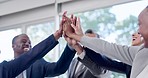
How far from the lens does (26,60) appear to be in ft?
7.11

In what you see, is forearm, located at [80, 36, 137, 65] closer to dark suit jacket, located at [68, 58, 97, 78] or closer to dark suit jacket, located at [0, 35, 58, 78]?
dark suit jacket, located at [0, 35, 58, 78]

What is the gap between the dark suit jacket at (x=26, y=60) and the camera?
2156mm

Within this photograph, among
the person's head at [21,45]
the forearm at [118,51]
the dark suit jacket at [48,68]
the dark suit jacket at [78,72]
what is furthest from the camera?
the person's head at [21,45]

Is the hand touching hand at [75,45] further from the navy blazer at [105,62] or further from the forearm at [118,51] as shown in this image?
the forearm at [118,51]

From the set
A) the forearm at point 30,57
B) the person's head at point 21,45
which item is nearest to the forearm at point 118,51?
the forearm at point 30,57

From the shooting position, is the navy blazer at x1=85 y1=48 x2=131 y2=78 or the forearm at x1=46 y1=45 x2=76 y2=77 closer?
the navy blazer at x1=85 y1=48 x2=131 y2=78

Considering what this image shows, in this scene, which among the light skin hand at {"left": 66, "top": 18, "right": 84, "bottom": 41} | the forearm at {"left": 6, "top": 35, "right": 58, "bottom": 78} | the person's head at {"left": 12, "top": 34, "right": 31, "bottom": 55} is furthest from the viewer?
the person's head at {"left": 12, "top": 34, "right": 31, "bottom": 55}

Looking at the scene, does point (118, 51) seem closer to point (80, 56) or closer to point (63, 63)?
point (80, 56)

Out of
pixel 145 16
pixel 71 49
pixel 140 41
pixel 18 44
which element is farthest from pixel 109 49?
pixel 18 44

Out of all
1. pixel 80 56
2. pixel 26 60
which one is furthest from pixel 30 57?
pixel 80 56

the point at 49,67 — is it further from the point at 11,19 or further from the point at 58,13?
the point at 11,19

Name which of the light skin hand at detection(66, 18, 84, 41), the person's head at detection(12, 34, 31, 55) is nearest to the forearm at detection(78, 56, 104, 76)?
the light skin hand at detection(66, 18, 84, 41)

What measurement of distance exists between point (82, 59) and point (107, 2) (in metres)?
1.69

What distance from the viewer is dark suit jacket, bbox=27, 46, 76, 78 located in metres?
2.31
